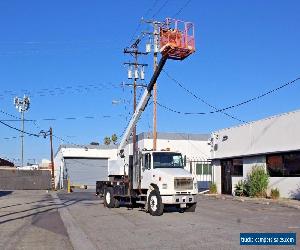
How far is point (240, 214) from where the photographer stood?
65.2 feet

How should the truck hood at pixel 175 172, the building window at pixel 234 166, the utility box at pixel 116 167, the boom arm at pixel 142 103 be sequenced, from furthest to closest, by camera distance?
the building window at pixel 234 166, the utility box at pixel 116 167, the boom arm at pixel 142 103, the truck hood at pixel 175 172

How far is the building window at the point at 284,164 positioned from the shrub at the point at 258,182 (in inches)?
20.6

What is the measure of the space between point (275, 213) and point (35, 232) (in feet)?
33.6

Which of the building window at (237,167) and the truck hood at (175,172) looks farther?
the building window at (237,167)

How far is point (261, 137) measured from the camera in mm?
30750

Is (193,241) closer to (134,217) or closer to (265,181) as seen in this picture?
(134,217)

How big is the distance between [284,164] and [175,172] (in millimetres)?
10622

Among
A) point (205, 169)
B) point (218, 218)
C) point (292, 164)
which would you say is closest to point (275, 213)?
point (218, 218)

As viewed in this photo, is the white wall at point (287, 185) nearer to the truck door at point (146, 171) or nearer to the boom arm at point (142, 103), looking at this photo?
the boom arm at point (142, 103)

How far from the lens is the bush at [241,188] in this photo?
103ft

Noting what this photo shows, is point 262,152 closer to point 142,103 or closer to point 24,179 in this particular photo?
point 142,103

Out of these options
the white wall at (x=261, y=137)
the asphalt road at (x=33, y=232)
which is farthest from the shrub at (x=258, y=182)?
the asphalt road at (x=33, y=232)

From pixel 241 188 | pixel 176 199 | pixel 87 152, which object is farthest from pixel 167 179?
pixel 87 152

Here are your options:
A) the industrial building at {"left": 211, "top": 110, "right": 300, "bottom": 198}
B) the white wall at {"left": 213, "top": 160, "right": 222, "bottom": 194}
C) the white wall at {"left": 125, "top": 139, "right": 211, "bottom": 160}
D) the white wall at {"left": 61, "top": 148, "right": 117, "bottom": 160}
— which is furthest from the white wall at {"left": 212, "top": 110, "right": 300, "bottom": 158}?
the white wall at {"left": 61, "top": 148, "right": 117, "bottom": 160}
